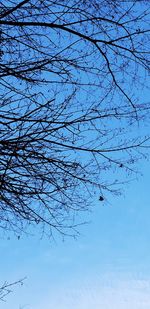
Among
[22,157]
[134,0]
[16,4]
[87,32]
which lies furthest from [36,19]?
[22,157]

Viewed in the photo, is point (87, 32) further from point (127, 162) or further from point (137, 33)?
point (127, 162)

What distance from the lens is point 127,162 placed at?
4.66 metres

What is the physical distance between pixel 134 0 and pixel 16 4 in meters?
1.07

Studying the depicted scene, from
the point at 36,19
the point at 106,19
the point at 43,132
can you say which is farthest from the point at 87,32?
the point at 43,132

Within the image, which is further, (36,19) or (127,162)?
(127,162)

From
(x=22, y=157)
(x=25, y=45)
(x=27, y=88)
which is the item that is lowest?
(x=22, y=157)

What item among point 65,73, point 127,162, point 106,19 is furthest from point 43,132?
point 106,19

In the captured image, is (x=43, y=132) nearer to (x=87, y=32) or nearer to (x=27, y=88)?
(x=27, y=88)

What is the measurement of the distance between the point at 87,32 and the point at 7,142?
51.3 inches

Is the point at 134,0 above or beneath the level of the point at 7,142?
above

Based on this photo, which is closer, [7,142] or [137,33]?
[7,142]

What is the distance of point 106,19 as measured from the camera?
4.46 meters

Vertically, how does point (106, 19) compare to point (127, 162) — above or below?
above

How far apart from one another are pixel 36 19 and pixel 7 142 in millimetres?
1150
